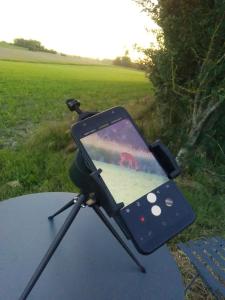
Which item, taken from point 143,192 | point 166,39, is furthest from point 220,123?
point 143,192

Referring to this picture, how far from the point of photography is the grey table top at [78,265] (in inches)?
68.3

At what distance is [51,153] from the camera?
6348 mm

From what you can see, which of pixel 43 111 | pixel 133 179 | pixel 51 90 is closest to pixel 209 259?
pixel 133 179

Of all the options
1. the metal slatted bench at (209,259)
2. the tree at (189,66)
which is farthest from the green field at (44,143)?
the metal slatted bench at (209,259)

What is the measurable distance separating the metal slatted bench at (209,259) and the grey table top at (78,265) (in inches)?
17.7

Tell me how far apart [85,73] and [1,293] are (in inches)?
685

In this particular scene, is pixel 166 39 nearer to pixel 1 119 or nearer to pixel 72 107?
pixel 72 107

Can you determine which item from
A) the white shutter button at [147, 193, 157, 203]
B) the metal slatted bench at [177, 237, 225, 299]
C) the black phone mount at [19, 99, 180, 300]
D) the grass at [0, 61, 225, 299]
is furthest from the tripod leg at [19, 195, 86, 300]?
the grass at [0, 61, 225, 299]

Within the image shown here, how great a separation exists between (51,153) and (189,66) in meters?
2.58

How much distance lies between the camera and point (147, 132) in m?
6.09

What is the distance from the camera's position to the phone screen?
1.61 meters

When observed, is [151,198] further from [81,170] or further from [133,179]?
[81,170]

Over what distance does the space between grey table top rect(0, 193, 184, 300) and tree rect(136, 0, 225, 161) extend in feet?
10.2

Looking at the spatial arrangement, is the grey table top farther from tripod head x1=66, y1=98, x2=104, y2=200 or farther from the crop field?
the crop field
